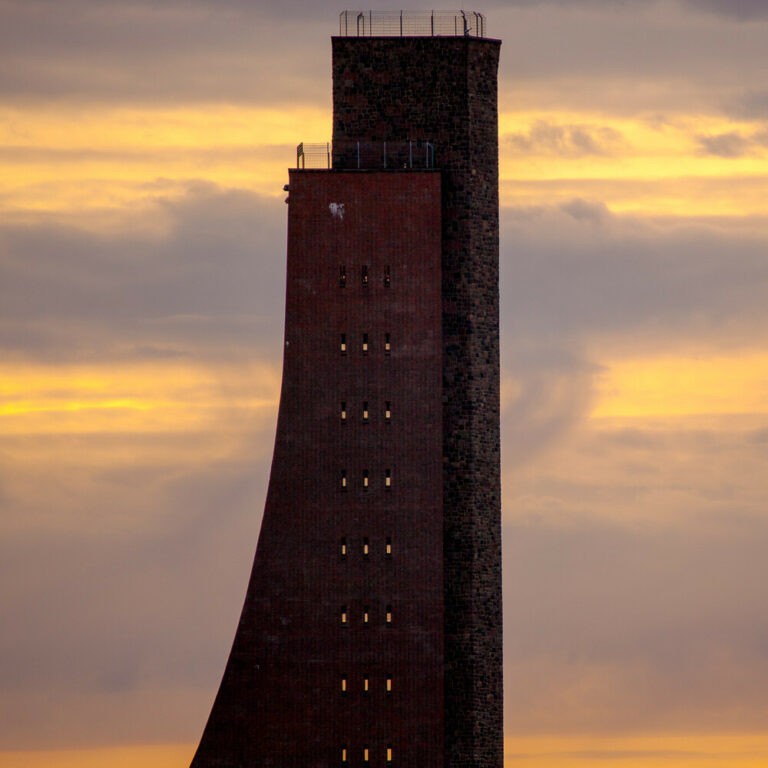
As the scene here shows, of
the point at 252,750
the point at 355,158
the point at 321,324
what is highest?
the point at 355,158

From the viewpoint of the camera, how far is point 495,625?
87000 mm

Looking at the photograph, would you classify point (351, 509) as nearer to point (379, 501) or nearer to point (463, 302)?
point (379, 501)

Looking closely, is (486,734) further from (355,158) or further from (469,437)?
(355,158)

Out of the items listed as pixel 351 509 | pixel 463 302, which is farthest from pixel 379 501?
pixel 463 302

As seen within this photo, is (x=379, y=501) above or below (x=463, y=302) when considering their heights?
below

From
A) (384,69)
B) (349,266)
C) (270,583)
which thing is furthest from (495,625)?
(384,69)

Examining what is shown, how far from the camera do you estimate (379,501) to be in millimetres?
85625

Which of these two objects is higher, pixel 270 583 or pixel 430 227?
pixel 430 227

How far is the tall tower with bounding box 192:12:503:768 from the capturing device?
3334 inches

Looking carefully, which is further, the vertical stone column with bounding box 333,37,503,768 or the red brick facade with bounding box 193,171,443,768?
the vertical stone column with bounding box 333,37,503,768

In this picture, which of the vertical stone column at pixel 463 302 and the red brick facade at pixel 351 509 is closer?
the red brick facade at pixel 351 509

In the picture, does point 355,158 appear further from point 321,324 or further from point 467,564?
point 467,564

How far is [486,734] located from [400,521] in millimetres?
7826

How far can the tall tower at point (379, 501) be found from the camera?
3334 inches
